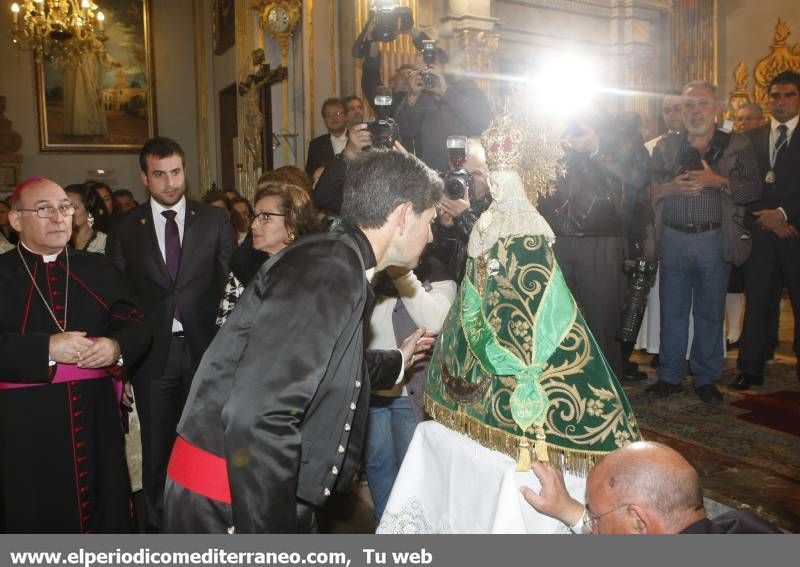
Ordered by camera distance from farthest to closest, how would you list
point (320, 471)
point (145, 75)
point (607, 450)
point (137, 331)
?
point (145, 75) < point (137, 331) < point (607, 450) < point (320, 471)

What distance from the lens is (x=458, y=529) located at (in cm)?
221

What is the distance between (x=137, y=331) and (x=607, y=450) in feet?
6.77

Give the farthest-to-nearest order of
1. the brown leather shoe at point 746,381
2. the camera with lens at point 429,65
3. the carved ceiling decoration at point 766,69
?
the carved ceiling decoration at point 766,69 < the brown leather shoe at point 746,381 < the camera with lens at point 429,65

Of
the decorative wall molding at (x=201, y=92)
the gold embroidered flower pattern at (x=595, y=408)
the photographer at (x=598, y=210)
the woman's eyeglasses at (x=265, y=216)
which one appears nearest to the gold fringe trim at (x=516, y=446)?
the gold embroidered flower pattern at (x=595, y=408)

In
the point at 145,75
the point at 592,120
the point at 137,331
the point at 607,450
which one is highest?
the point at 145,75

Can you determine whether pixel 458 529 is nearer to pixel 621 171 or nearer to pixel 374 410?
pixel 374 410

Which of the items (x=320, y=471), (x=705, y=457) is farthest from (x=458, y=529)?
(x=705, y=457)

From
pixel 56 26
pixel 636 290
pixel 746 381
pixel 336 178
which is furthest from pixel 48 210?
pixel 56 26

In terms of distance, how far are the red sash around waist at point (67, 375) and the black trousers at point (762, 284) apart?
4140 mm

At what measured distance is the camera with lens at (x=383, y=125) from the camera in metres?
3.39

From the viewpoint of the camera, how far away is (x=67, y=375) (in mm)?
2951

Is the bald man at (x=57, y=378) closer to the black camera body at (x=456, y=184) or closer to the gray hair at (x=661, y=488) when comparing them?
the black camera body at (x=456, y=184)

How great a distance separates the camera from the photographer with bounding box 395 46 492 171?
3988mm

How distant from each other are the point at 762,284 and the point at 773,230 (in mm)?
384
